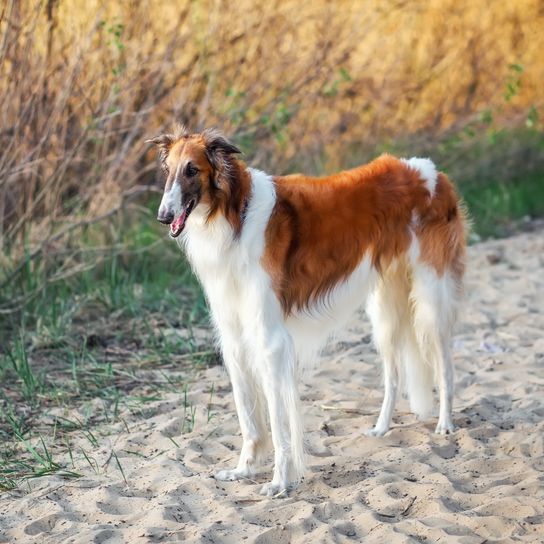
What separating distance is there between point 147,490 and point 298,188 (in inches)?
62.3

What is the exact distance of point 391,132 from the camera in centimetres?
1118

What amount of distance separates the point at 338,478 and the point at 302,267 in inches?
39.5

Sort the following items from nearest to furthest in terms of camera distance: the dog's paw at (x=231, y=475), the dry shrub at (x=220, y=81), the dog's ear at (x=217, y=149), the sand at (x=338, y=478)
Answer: the sand at (x=338, y=478) → the dog's ear at (x=217, y=149) → the dog's paw at (x=231, y=475) → the dry shrub at (x=220, y=81)

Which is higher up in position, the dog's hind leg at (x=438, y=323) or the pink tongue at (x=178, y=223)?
the pink tongue at (x=178, y=223)

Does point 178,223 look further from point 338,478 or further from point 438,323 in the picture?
point 438,323

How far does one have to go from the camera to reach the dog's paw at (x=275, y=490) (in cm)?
452

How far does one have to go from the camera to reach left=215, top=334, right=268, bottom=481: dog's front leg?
476cm

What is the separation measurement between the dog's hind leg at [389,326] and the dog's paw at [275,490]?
0.85m

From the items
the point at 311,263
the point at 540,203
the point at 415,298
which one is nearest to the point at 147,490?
the point at 311,263

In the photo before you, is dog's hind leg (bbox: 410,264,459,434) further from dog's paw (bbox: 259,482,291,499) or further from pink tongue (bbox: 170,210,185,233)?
pink tongue (bbox: 170,210,185,233)

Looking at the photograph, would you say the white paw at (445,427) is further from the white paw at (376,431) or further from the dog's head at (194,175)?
the dog's head at (194,175)

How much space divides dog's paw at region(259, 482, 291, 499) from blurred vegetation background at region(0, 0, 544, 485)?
1.38 m

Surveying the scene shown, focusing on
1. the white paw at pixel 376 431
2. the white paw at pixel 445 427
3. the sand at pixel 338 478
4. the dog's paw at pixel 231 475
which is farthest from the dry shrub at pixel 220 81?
the white paw at pixel 445 427

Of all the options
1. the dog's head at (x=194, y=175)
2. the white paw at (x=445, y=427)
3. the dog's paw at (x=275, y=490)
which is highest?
the dog's head at (x=194, y=175)
